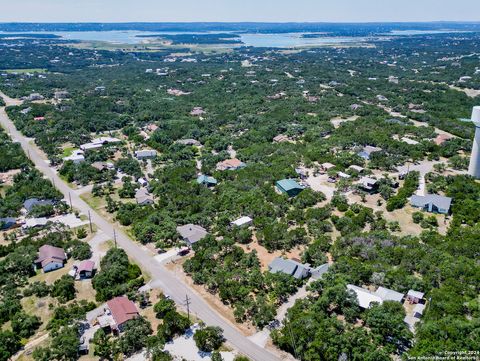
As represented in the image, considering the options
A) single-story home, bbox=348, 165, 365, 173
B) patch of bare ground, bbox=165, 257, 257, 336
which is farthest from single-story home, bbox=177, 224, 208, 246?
single-story home, bbox=348, 165, 365, 173

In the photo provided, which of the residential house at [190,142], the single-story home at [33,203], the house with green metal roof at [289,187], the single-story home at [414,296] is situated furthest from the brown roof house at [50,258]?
the residential house at [190,142]

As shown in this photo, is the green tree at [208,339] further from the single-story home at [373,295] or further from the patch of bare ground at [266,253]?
the single-story home at [373,295]

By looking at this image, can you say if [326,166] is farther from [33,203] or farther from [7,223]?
[7,223]

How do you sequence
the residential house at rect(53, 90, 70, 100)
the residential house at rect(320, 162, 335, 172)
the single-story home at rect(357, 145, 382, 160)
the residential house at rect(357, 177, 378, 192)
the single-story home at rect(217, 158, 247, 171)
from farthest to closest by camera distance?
the residential house at rect(53, 90, 70, 100) < the single-story home at rect(357, 145, 382, 160) < the single-story home at rect(217, 158, 247, 171) < the residential house at rect(320, 162, 335, 172) < the residential house at rect(357, 177, 378, 192)

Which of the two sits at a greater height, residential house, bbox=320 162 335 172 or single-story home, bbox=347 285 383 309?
residential house, bbox=320 162 335 172

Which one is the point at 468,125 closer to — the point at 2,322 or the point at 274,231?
the point at 274,231

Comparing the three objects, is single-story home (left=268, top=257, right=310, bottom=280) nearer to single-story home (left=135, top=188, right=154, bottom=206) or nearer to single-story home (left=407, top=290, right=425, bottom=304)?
single-story home (left=407, top=290, right=425, bottom=304)
